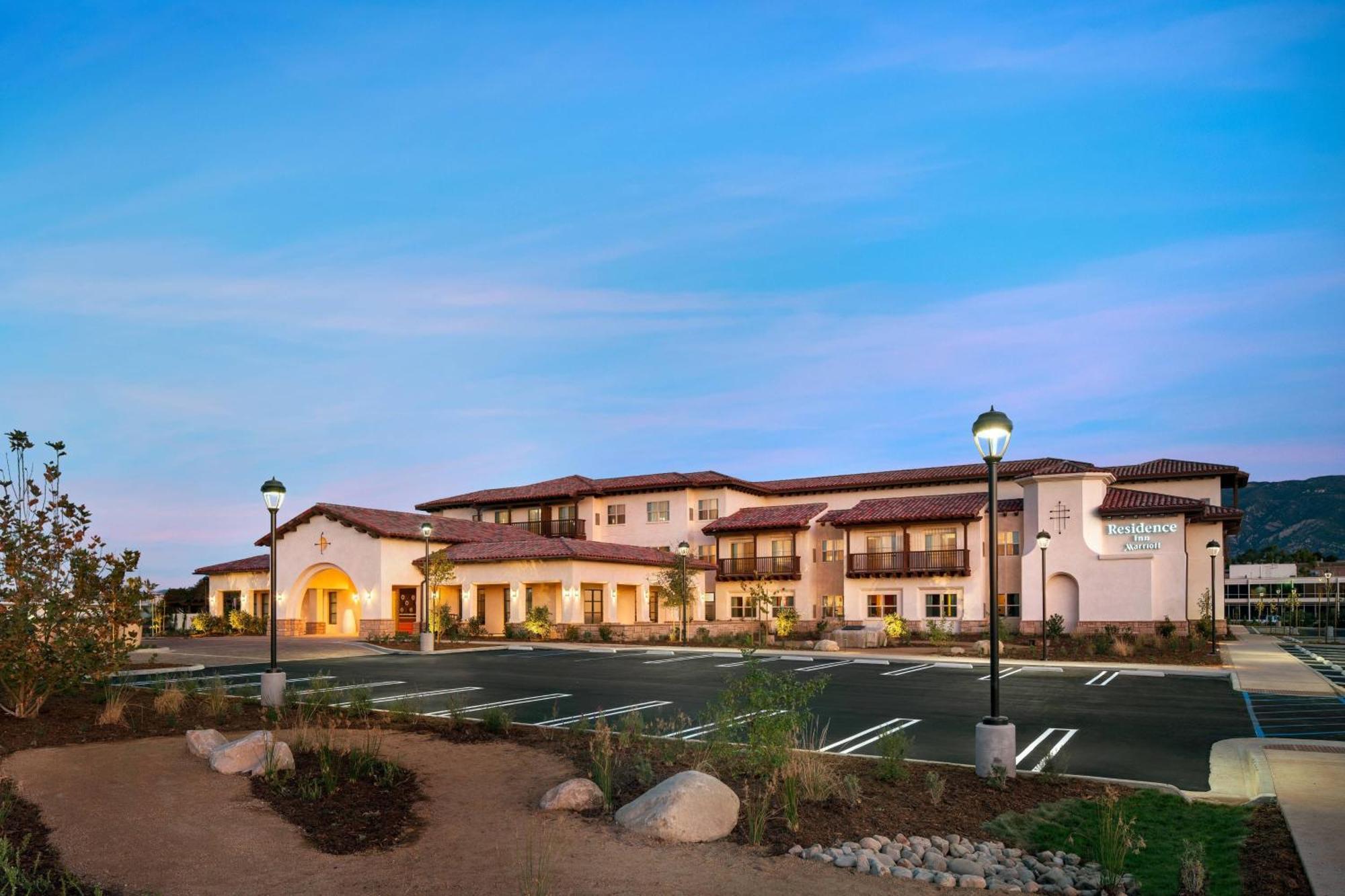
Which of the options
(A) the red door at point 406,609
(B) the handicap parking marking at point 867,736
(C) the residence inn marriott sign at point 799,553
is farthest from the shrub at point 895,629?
(B) the handicap parking marking at point 867,736

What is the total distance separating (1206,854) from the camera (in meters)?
8.13

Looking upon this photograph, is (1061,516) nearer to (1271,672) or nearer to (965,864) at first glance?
(1271,672)

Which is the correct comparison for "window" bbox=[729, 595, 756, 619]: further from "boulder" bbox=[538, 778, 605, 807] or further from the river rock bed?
the river rock bed

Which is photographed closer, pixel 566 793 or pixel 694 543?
pixel 566 793

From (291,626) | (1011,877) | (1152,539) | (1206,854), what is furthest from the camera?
(291,626)

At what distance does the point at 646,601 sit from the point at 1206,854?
43.5 metres

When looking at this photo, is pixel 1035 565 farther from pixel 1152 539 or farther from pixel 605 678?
pixel 605 678

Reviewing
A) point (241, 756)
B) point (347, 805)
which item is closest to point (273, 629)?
point (241, 756)

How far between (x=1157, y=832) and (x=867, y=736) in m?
5.93

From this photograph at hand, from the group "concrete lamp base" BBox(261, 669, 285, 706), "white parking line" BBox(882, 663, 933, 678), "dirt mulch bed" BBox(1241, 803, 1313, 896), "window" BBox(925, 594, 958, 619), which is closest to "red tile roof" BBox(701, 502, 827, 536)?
"window" BBox(925, 594, 958, 619)

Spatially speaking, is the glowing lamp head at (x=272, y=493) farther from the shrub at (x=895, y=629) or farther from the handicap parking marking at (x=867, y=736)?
the shrub at (x=895, y=629)

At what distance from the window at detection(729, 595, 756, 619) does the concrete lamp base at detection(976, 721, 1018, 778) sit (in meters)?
42.0

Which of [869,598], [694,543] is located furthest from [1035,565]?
[694,543]

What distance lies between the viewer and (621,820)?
343 inches
